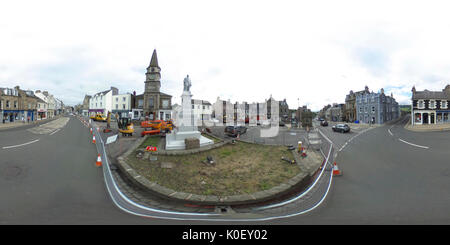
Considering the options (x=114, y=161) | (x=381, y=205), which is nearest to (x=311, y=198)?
(x=381, y=205)

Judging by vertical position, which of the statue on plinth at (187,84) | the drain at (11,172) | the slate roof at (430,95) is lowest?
the drain at (11,172)

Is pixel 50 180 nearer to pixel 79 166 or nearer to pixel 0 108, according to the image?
pixel 79 166

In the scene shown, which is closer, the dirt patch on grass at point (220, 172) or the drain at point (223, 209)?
the drain at point (223, 209)

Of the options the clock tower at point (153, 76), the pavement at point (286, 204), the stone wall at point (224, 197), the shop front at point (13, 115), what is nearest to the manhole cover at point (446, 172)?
the pavement at point (286, 204)

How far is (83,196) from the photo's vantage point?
4.74 m

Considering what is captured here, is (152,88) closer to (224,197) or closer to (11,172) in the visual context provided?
(11,172)

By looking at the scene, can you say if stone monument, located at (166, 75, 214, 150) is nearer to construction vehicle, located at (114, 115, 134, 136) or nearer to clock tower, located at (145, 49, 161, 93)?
construction vehicle, located at (114, 115, 134, 136)

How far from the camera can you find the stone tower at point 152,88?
35281mm

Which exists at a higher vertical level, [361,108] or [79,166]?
[361,108]

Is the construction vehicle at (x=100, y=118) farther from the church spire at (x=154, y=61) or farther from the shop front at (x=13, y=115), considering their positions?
the shop front at (x=13, y=115)

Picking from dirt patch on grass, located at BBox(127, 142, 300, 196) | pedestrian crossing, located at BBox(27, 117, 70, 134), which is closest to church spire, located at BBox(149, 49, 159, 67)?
pedestrian crossing, located at BBox(27, 117, 70, 134)

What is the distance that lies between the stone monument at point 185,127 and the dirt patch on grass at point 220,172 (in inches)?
91.2

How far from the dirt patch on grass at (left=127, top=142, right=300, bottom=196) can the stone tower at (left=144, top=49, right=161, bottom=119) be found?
30.3 m
